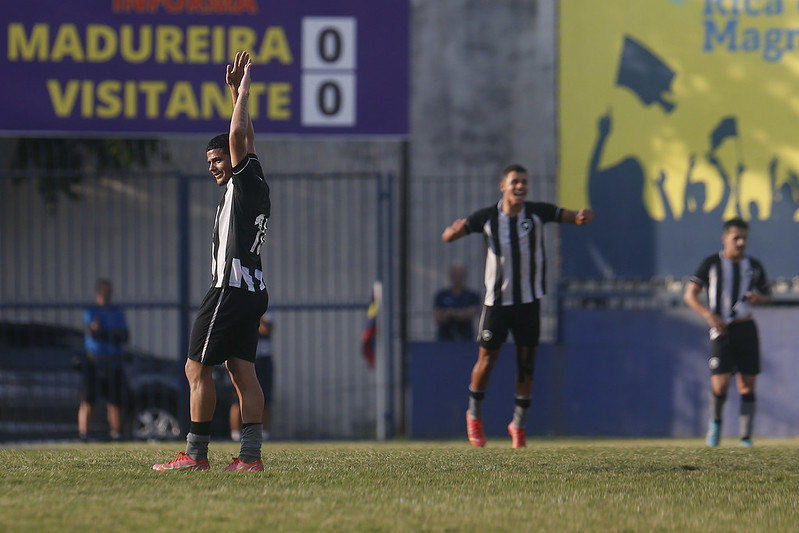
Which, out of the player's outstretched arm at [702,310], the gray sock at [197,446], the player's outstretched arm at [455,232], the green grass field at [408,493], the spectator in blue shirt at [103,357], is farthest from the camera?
the spectator in blue shirt at [103,357]

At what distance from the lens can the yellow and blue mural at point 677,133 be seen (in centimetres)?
1303

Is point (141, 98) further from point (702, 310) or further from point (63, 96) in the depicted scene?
point (702, 310)

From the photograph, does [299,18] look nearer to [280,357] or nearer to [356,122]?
[356,122]

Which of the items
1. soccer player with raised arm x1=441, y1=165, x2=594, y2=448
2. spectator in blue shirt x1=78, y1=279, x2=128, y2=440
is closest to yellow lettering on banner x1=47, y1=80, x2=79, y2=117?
spectator in blue shirt x1=78, y1=279, x2=128, y2=440

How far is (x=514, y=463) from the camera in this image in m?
6.73

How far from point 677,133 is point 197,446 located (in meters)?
8.43

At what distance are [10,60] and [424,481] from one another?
29.6 feet

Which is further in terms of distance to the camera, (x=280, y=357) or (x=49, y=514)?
(x=280, y=357)

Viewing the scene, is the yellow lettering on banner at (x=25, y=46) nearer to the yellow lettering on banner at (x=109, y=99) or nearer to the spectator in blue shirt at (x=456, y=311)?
the yellow lettering on banner at (x=109, y=99)

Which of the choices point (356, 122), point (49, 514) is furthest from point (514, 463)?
point (356, 122)

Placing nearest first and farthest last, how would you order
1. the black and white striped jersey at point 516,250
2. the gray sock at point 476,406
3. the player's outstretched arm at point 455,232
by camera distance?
the player's outstretched arm at point 455,232, the black and white striped jersey at point 516,250, the gray sock at point 476,406

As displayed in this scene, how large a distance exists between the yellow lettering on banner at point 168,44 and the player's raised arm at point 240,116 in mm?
7016

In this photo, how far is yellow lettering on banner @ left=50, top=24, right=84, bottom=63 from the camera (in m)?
13.0

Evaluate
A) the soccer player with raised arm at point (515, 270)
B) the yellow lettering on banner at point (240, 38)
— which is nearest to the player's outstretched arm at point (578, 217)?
the soccer player with raised arm at point (515, 270)
